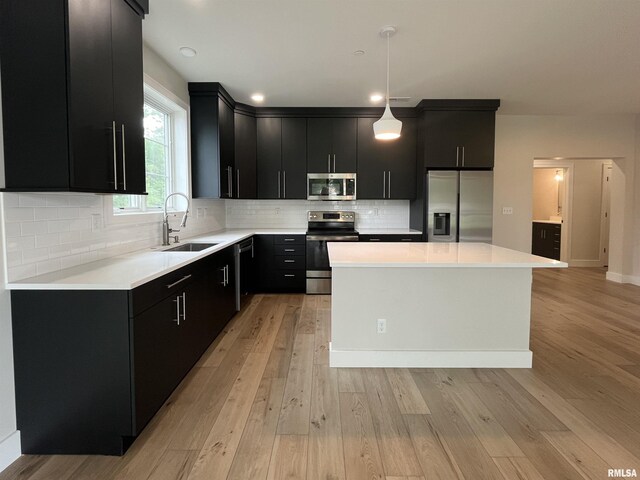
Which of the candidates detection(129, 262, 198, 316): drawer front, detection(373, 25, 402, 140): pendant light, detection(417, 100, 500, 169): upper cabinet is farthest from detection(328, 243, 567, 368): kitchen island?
detection(417, 100, 500, 169): upper cabinet

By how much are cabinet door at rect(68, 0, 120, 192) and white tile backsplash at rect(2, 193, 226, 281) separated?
35cm

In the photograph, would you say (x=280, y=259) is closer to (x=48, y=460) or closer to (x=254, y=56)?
Result: (x=254, y=56)

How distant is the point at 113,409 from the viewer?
1.75 m

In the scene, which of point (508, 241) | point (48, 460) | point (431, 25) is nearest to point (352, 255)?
point (431, 25)

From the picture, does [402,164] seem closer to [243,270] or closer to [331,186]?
[331,186]

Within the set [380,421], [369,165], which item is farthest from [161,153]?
[380,421]

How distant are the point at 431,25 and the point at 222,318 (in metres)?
3.00

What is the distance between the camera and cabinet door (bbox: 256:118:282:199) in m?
5.11

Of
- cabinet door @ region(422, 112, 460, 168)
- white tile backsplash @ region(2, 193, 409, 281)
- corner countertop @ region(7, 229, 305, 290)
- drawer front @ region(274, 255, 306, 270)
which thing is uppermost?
cabinet door @ region(422, 112, 460, 168)

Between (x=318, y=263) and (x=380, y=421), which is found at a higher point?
(x=318, y=263)

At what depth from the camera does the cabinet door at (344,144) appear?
5070mm

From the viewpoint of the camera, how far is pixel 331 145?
16.7 feet

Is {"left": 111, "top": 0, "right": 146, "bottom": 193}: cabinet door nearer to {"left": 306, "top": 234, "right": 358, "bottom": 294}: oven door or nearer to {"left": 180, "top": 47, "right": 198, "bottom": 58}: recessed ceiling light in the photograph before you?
{"left": 180, "top": 47, "right": 198, "bottom": 58}: recessed ceiling light

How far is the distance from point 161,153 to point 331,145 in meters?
2.30
